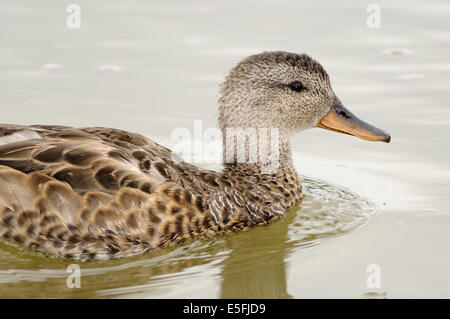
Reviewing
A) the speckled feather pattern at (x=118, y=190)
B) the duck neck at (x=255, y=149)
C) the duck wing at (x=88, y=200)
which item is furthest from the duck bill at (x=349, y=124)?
the duck wing at (x=88, y=200)

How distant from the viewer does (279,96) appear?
8.80m

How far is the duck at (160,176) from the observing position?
7.48 m

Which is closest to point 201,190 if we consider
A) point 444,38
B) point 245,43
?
point 245,43

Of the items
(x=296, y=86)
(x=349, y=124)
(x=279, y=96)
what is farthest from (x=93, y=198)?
(x=349, y=124)

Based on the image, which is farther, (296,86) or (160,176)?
(296,86)

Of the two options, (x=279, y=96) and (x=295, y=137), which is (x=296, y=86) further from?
(x=295, y=137)

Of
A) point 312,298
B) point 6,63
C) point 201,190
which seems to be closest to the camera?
point 312,298

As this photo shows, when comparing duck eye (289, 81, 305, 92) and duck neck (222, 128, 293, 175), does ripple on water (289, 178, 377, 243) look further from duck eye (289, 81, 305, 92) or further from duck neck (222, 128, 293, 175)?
duck eye (289, 81, 305, 92)

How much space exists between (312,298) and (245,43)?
217 inches

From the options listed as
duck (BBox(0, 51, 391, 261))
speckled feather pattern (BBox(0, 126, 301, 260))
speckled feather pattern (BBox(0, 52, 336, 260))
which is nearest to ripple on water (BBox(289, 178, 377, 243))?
duck (BBox(0, 51, 391, 261))

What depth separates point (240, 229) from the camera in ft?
27.2

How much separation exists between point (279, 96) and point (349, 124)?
74cm

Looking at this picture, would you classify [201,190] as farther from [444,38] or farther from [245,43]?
[444,38]

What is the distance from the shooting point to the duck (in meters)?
7.48
